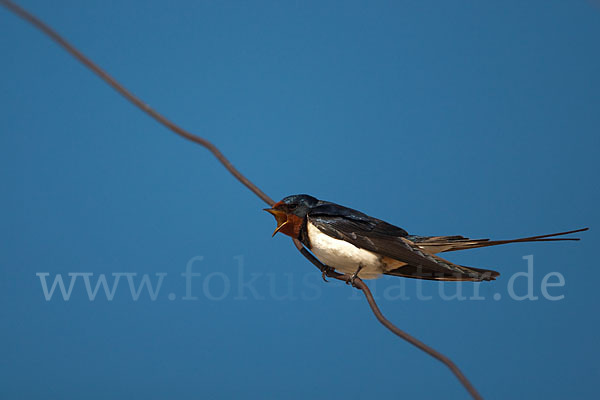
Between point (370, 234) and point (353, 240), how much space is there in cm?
3

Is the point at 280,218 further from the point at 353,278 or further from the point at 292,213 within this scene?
the point at 353,278

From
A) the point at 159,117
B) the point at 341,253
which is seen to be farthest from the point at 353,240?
the point at 159,117

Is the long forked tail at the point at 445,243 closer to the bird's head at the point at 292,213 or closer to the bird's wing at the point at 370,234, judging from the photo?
the bird's wing at the point at 370,234

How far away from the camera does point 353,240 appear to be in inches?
32.1

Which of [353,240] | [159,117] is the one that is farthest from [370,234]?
[159,117]

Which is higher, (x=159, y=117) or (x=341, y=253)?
(x=341, y=253)

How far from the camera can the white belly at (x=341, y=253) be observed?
81 cm

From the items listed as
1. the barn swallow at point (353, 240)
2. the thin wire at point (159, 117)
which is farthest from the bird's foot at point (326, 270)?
the thin wire at point (159, 117)

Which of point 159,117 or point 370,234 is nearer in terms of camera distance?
point 159,117

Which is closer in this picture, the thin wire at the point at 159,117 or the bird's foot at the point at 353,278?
the thin wire at the point at 159,117

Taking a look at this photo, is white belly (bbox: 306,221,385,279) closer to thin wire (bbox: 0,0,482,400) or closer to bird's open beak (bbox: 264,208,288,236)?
bird's open beak (bbox: 264,208,288,236)

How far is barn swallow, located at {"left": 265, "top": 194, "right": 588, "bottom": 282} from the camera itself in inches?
31.1

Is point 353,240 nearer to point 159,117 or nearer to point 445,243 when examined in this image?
point 445,243

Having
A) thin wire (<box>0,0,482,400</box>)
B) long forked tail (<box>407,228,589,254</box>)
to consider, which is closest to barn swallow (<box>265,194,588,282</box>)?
long forked tail (<box>407,228,589,254</box>)
